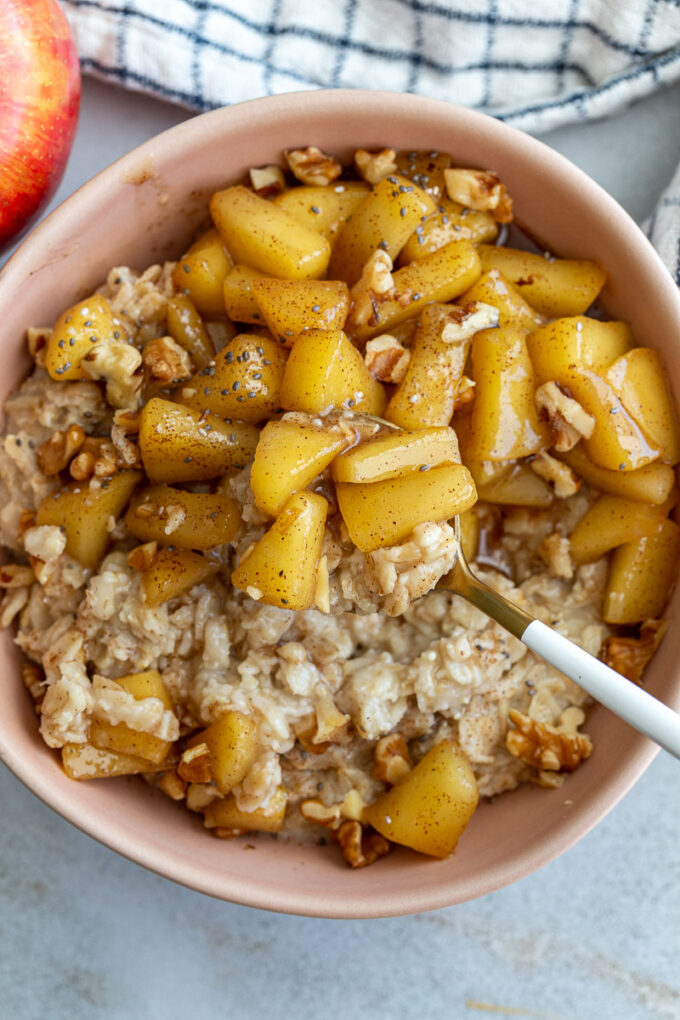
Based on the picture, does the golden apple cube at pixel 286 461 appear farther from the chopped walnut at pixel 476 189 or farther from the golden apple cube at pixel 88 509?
the chopped walnut at pixel 476 189

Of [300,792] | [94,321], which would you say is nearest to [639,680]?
[300,792]

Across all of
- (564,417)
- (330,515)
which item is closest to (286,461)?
(330,515)

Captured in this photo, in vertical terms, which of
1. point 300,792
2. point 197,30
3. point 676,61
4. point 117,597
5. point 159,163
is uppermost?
point 676,61

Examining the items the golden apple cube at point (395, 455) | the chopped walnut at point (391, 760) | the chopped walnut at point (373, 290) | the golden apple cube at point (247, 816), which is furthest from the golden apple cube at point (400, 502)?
the golden apple cube at point (247, 816)

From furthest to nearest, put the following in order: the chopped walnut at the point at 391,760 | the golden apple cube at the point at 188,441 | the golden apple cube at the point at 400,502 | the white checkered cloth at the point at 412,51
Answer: the white checkered cloth at the point at 412,51, the chopped walnut at the point at 391,760, the golden apple cube at the point at 188,441, the golden apple cube at the point at 400,502

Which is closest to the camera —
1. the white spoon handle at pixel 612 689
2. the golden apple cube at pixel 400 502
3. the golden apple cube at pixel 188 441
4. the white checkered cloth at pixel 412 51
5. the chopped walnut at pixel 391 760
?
the white spoon handle at pixel 612 689

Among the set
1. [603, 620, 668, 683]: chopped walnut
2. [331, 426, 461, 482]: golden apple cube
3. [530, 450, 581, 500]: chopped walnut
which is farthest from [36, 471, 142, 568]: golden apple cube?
[603, 620, 668, 683]: chopped walnut

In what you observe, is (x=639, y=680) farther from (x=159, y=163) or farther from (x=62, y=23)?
(x=62, y=23)
